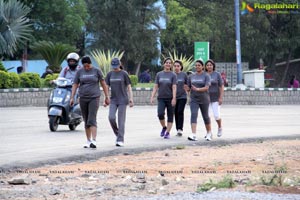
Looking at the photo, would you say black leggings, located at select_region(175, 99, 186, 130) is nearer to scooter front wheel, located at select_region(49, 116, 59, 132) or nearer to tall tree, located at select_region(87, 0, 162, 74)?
scooter front wheel, located at select_region(49, 116, 59, 132)

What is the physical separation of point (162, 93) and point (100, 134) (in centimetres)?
184

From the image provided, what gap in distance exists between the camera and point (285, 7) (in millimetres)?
53219

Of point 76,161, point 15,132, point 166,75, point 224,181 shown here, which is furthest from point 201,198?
point 15,132

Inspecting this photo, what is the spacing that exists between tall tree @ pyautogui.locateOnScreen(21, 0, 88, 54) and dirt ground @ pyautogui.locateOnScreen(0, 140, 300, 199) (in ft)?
113

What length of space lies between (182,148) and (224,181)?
5.94 meters

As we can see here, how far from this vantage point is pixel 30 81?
1355 inches


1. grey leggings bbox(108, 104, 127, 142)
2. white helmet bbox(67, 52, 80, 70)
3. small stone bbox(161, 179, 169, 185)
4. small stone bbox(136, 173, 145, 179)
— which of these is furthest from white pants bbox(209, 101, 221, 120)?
small stone bbox(161, 179, 169, 185)

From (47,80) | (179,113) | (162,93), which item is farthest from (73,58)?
(47,80)

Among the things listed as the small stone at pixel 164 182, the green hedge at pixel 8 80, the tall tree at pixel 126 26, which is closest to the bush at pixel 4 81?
the green hedge at pixel 8 80

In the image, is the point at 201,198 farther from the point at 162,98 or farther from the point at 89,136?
the point at 162,98

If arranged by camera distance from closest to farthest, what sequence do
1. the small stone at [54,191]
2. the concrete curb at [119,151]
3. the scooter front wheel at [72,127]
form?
the small stone at [54,191], the concrete curb at [119,151], the scooter front wheel at [72,127]

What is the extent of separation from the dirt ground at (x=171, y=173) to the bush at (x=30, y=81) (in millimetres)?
18254

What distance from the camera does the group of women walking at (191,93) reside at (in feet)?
59.9

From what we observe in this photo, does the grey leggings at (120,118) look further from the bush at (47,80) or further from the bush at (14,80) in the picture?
the bush at (47,80)
